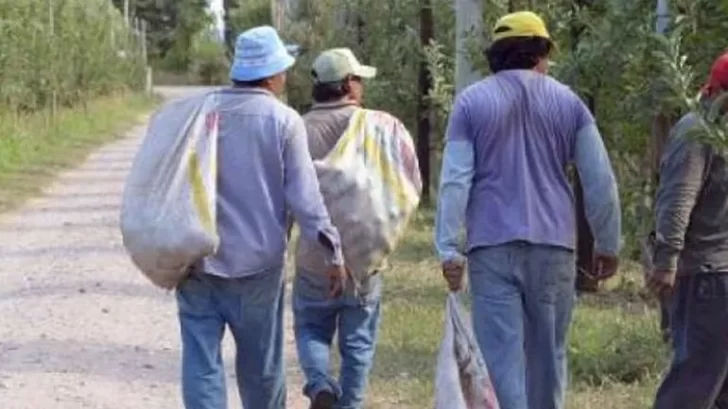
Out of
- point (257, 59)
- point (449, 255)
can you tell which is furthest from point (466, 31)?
point (449, 255)

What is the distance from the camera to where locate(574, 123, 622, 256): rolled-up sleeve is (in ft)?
23.1

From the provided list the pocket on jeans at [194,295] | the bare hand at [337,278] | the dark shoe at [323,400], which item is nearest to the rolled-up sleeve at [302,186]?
the bare hand at [337,278]

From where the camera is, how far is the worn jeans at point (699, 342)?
734cm

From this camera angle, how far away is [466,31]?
1299 centimetres

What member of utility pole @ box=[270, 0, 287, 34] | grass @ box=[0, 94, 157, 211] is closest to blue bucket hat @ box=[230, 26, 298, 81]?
grass @ box=[0, 94, 157, 211]

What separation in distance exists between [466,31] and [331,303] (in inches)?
200

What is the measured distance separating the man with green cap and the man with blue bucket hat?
839 mm

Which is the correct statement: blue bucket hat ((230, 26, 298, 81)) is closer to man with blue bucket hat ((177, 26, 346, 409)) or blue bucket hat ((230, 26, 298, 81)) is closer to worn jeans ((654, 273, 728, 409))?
man with blue bucket hat ((177, 26, 346, 409))

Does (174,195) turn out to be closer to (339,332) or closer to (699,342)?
(339,332)

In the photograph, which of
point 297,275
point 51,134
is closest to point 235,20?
point 51,134

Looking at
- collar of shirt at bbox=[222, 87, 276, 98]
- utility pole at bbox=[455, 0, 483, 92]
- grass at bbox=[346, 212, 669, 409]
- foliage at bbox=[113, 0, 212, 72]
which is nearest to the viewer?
collar of shirt at bbox=[222, 87, 276, 98]

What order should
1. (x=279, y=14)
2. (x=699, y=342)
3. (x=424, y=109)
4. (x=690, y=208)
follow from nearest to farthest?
(x=690, y=208)
(x=699, y=342)
(x=424, y=109)
(x=279, y=14)

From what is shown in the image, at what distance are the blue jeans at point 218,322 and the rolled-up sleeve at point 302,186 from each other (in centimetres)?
23

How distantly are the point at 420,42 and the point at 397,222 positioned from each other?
1236 cm
